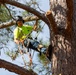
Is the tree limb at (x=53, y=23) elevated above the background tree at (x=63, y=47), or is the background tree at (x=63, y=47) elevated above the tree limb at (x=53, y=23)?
Result: the tree limb at (x=53, y=23)

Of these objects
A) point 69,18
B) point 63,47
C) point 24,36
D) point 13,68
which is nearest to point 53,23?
point 69,18

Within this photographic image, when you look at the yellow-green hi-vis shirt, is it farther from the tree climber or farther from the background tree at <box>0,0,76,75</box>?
the background tree at <box>0,0,76,75</box>

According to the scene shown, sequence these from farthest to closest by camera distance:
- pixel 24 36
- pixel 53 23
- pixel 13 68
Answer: pixel 24 36 < pixel 13 68 < pixel 53 23

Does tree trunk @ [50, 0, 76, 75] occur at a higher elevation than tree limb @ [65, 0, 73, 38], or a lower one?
lower

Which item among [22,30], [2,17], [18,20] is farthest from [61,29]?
[2,17]

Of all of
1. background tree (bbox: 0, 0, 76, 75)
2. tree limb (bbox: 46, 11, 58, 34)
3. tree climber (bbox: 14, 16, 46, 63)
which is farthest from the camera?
tree climber (bbox: 14, 16, 46, 63)

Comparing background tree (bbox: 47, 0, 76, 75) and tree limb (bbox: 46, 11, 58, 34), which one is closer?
tree limb (bbox: 46, 11, 58, 34)

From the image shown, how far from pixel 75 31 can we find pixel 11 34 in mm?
1093

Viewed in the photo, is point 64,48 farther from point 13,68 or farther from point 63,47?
point 13,68

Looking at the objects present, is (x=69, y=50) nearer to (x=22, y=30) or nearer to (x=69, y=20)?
(x=69, y=20)

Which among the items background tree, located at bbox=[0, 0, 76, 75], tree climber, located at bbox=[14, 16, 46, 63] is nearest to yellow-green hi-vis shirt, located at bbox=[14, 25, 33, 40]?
tree climber, located at bbox=[14, 16, 46, 63]

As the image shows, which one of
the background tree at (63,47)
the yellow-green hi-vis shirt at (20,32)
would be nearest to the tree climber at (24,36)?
the yellow-green hi-vis shirt at (20,32)

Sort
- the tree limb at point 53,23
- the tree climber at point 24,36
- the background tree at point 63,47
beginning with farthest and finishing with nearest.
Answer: the tree climber at point 24,36 < the background tree at point 63,47 < the tree limb at point 53,23

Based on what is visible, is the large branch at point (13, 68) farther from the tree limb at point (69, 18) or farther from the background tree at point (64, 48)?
the tree limb at point (69, 18)
